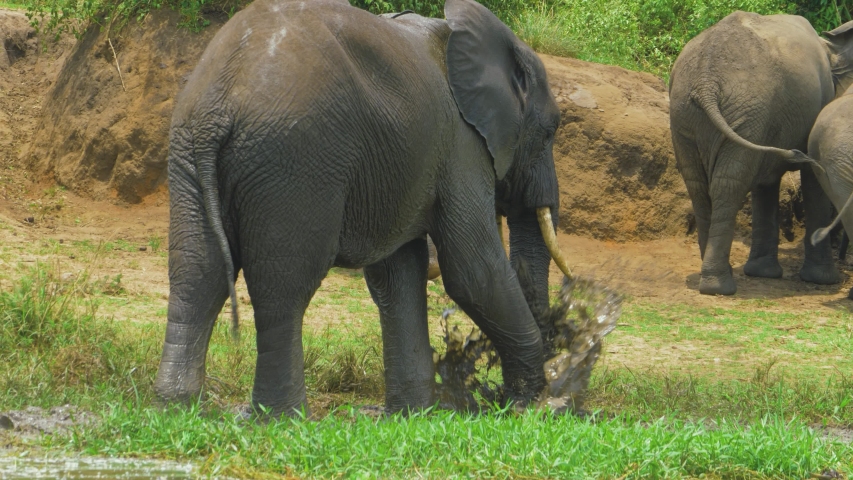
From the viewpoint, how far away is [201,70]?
15.3ft

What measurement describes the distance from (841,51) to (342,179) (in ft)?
24.9

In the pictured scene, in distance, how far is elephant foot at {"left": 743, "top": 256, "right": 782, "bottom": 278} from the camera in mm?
10680

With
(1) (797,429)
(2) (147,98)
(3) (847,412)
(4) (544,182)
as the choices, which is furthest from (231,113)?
(2) (147,98)

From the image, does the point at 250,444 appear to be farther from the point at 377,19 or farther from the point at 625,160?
the point at 625,160

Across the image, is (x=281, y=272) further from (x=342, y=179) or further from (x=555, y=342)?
(x=555, y=342)

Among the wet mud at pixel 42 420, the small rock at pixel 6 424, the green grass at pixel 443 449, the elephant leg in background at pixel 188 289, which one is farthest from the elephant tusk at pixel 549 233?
the small rock at pixel 6 424

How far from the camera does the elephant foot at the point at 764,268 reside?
35.0 ft

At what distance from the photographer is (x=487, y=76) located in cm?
566

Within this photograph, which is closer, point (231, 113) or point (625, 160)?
A: point (231, 113)

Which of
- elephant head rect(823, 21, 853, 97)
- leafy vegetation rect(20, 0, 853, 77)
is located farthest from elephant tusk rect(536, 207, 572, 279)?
elephant head rect(823, 21, 853, 97)

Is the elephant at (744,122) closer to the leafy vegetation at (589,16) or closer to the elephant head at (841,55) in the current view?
the elephant head at (841,55)

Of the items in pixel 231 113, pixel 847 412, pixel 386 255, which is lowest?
pixel 847 412

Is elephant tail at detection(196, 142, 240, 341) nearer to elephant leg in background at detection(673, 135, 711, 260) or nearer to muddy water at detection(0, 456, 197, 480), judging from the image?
muddy water at detection(0, 456, 197, 480)

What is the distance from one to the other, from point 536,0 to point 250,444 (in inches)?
426
